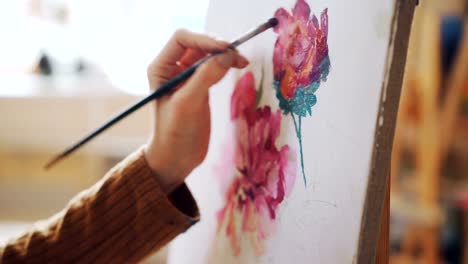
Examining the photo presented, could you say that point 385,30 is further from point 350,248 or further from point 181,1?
point 181,1

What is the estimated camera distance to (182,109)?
0.61m

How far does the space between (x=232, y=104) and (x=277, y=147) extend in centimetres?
15

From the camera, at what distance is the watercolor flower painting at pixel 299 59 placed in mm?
510

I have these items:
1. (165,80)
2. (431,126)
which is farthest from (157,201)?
(431,126)

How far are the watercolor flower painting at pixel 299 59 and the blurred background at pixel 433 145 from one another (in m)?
1.42

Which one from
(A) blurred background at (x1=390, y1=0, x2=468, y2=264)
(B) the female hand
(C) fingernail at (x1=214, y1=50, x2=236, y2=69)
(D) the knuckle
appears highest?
(D) the knuckle

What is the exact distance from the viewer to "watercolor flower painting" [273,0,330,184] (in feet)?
1.67

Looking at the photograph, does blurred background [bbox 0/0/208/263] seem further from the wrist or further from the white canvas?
the white canvas

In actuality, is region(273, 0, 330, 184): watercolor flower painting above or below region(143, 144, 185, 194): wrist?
above

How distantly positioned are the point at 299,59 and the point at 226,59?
0.09 m

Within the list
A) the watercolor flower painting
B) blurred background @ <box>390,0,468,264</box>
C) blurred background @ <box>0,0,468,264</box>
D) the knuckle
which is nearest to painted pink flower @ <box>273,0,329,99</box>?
the watercolor flower painting

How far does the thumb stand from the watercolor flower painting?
0.05 m

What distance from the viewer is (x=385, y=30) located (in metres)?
0.44

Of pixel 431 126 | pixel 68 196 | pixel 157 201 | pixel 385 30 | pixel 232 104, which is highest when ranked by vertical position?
pixel 385 30
